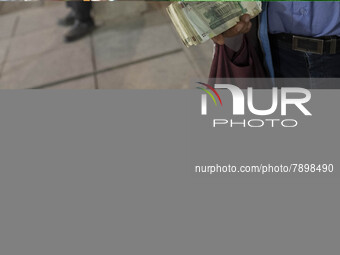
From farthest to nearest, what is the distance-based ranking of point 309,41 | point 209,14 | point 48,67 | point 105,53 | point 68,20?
point 68,20 → point 105,53 → point 48,67 → point 309,41 → point 209,14

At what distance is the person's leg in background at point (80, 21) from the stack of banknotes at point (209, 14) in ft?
9.82

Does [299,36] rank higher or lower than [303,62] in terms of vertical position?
higher

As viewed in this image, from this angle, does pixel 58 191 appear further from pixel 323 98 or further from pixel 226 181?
pixel 323 98

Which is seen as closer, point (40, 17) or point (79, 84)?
point (79, 84)

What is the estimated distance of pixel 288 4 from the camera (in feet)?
4.52

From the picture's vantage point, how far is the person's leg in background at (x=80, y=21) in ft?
13.1

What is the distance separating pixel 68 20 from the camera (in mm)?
4281

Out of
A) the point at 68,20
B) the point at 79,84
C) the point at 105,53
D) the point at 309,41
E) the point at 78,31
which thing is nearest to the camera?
the point at 309,41

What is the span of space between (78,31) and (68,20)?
0.36m

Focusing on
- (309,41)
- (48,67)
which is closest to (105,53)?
(48,67)

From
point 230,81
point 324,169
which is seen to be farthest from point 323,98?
point 230,81

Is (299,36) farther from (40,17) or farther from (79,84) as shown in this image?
(40,17)

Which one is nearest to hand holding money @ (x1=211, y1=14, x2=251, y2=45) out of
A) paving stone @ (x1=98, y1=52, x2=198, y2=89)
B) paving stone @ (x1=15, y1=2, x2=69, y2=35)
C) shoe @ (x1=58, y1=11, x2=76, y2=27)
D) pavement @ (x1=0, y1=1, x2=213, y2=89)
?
pavement @ (x1=0, y1=1, x2=213, y2=89)

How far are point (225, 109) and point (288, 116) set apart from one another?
1.03ft
